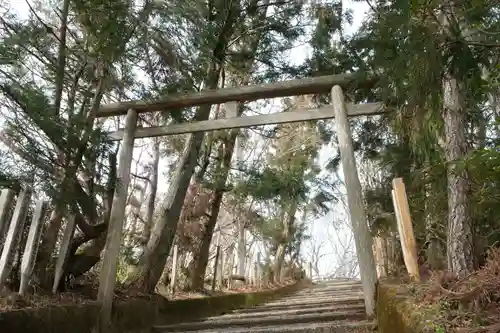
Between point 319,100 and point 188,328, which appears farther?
point 319,100

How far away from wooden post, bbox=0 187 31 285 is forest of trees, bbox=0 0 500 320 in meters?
0.10

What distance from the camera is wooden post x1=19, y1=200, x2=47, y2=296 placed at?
3.10 metres

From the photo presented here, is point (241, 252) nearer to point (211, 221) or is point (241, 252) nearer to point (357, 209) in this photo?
point (211, 221)

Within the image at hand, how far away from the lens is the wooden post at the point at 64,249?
3.67m

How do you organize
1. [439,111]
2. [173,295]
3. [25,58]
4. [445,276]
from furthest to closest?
[173,295] → [25,58] → [439,111] → [445,276]

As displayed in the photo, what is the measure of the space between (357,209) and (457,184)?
1667mm

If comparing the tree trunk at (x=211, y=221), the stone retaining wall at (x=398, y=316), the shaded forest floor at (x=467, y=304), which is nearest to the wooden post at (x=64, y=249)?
the stone retaining wall at (x=398, y=316)

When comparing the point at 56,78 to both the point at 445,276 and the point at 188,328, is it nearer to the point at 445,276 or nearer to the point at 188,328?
the point at 188,328

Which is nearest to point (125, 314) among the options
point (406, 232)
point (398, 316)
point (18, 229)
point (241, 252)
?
point (18, 229)

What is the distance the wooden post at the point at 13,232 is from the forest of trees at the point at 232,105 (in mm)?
102

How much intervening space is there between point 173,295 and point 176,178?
5.48ft

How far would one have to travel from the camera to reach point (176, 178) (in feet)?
18.1

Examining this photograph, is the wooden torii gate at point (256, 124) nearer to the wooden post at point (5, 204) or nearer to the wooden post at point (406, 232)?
the wooden post at point (406, 232)

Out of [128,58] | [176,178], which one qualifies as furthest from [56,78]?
[176,178]
